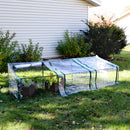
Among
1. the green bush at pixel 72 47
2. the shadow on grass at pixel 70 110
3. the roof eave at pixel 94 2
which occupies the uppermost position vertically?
the roof eave at pixel 94 2

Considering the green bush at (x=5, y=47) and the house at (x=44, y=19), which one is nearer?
the green bush at (x=5, y=47)

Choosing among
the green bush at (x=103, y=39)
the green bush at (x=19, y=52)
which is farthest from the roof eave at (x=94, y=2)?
the green bush at (x=19, y=52)

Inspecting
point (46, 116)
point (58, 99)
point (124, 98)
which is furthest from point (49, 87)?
point (124, 98)

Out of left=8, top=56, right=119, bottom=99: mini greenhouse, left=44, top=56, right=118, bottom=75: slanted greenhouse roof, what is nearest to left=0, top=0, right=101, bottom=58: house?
left=8, top=56, right=119, bottom=99: mini greenhouse

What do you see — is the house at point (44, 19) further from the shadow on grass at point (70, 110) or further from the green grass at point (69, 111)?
the shadow on grass at point (70, 110)

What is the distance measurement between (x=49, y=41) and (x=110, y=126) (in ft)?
23.8

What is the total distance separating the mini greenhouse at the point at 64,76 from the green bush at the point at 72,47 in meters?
3.32

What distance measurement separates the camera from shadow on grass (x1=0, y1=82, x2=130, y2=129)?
12.2 feet

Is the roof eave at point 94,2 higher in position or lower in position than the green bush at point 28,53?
higher

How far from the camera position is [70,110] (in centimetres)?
435

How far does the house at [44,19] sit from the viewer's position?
8.94 meters

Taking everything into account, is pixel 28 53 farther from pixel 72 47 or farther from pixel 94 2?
pixel 94 2

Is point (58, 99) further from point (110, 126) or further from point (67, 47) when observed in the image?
point (67, 47)

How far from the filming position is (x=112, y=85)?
6371 millimetres
